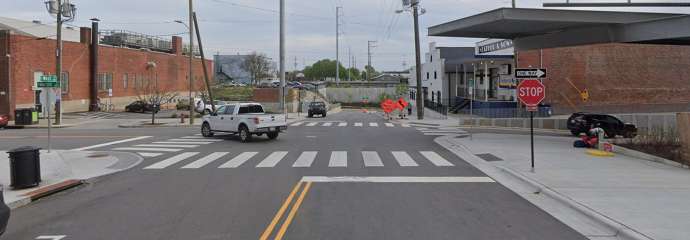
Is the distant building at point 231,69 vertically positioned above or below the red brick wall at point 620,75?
above

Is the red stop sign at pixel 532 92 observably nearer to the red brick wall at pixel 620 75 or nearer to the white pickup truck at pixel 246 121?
the white pickup truck at pixel 246 121

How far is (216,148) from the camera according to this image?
2122 centimetres

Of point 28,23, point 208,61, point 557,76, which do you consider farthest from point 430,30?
point 208,61

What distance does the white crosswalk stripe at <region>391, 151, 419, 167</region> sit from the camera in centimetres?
1608

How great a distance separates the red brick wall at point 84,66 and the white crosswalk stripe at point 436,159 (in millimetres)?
36367

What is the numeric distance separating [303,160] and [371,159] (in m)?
2.13

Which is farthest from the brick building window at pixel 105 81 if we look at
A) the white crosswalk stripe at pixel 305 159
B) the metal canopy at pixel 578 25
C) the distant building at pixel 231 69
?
the distant building at pixel 231 69

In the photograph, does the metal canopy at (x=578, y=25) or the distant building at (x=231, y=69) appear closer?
the metal canopy at (x=578, y=25)

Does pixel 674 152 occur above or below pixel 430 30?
below

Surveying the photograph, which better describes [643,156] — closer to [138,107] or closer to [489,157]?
[489,157]

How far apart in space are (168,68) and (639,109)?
177 feet

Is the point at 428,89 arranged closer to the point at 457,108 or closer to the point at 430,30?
the point at 457,108

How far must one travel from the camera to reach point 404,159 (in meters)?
17.4

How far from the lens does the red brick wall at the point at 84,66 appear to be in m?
43.0
